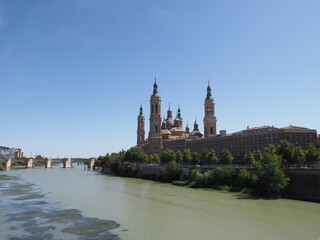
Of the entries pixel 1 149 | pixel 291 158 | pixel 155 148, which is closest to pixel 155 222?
pixel 291 158

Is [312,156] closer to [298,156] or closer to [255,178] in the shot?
[298,156]

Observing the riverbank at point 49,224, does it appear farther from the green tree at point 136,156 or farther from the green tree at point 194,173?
the green tree at point 136,156

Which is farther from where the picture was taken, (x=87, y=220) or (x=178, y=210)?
(x=178, y=210)

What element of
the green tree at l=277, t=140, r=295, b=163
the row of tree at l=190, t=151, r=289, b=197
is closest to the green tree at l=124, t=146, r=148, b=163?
the row of tree at l=190, t=151, r=289, b=197

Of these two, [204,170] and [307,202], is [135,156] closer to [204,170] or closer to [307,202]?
[204,170]

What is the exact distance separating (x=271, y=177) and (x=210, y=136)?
6672 cm

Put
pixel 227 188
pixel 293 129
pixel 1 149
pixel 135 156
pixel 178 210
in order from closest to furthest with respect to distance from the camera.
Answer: pixel 178 210, pixel 227 188, pixel 293 129, pixel 135 156, pixel 1 149

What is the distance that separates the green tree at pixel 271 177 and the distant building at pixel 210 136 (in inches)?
1476

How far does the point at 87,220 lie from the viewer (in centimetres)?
2733

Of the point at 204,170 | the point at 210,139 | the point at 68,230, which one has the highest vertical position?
the point at 210,139

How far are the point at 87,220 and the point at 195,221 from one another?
9724mm

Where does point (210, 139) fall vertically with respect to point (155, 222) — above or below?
above

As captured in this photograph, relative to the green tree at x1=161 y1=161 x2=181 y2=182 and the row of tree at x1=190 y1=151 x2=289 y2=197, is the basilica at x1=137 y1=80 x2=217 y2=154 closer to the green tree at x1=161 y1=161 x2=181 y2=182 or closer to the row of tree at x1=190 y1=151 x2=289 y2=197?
the green tree at x1=161 y1=161 x2=181 y2=182

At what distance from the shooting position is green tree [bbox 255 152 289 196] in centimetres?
3914
